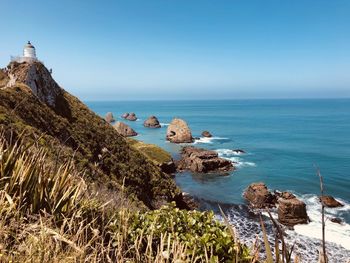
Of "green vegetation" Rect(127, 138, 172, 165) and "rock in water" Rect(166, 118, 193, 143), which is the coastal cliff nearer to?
"green vegetation" Rect(127, 138, 172, 165)

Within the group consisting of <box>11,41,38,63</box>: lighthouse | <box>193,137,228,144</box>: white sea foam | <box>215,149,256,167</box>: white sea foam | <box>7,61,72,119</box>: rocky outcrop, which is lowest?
<box>193,137,228,144</box>: white sea foam

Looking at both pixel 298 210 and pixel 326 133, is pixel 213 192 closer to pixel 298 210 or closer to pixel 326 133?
pixel 298 210

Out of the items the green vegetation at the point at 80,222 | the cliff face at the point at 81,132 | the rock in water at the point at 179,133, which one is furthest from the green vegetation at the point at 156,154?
the green vegetation at the point at 80,222

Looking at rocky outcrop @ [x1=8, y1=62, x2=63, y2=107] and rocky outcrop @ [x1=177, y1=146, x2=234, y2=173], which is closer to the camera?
rocky outcrop @ [x1=8, y1=62, x2=63, y2=107]

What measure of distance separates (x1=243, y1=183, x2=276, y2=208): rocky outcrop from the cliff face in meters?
12.2

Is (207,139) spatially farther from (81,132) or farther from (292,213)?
(81,132)

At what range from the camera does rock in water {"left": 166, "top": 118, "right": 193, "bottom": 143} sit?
84381mm

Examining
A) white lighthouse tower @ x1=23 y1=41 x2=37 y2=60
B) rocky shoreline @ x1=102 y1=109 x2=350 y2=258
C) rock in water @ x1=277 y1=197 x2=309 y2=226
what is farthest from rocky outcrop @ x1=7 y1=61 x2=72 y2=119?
rock in water @ x1=277 y1=197 x2=309 y2=226

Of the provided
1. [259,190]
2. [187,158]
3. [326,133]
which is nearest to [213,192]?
A: [259,190]

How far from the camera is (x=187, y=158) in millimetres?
58719

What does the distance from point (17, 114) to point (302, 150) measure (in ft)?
206

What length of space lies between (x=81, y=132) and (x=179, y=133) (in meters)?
57.4

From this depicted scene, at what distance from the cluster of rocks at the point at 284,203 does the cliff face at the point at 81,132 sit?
11448 mm

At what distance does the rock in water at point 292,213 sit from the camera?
32.0 metres
